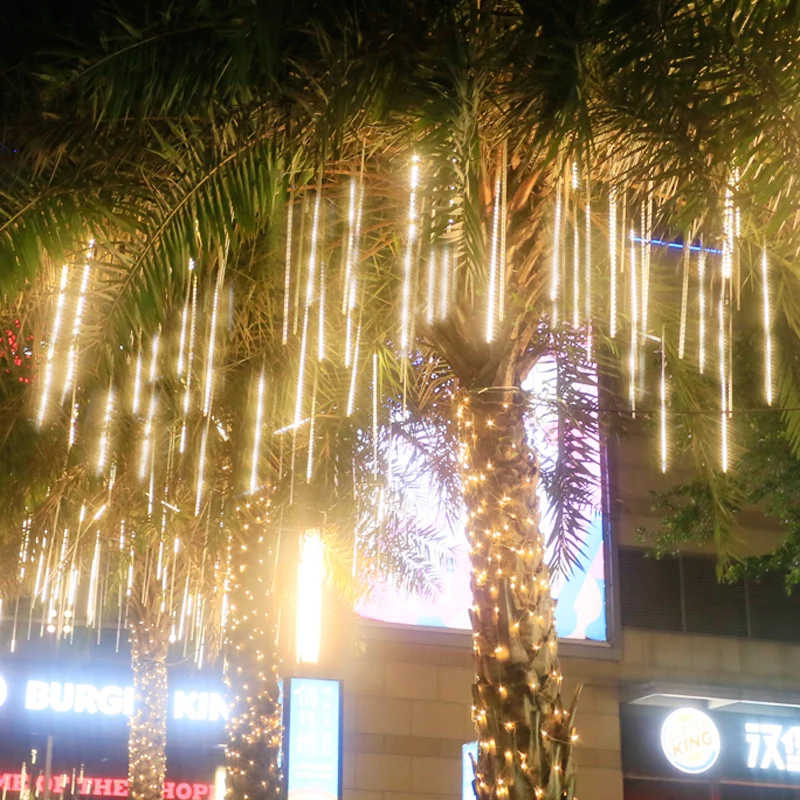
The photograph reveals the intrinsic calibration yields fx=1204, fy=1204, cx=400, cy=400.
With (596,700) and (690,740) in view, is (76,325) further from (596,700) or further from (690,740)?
(690,740)

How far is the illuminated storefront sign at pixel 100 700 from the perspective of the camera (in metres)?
18.0

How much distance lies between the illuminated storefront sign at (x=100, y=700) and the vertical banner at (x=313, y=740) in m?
3.06

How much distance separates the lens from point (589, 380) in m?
8.62

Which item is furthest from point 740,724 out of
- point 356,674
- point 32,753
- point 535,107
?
point 535,107

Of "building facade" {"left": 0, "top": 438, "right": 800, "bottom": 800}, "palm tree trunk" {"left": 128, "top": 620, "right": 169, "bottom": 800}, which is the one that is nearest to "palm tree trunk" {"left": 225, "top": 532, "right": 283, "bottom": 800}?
"palm tree trunk" {"left": 128, "top": 620, "right": 169, "bottom": 800}

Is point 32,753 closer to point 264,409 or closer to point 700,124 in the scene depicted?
point 264,409

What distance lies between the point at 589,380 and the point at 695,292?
4.38 ft

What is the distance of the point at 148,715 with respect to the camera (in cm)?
1434

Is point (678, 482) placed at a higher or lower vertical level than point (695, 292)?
higher

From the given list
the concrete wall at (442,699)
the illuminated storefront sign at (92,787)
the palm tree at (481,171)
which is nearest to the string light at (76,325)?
the palm tree at (481,171)

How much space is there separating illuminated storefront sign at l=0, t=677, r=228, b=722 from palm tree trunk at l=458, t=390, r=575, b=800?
11908 mm

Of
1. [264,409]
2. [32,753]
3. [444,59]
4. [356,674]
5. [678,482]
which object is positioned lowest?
[32,753]

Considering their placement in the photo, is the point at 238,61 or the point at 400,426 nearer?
the point at 238,61

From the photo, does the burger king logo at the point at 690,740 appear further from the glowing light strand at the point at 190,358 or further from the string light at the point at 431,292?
the string light at the point at 431,292
